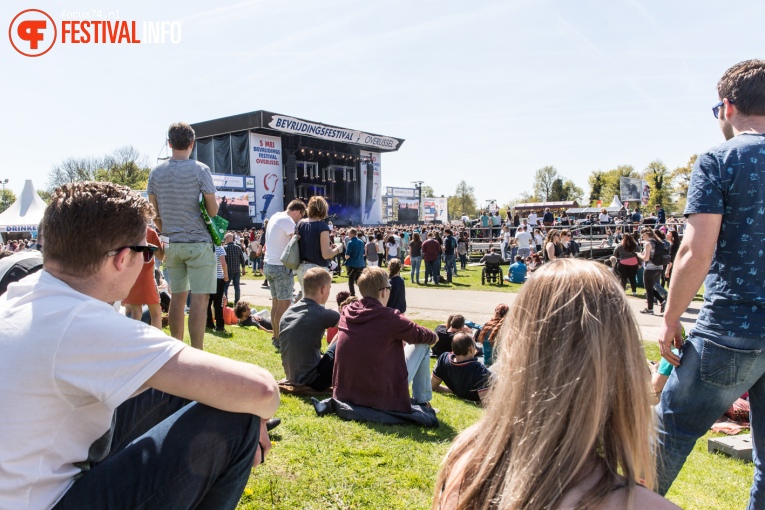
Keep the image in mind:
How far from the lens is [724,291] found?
7.38 ft

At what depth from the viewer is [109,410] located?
1586 mm

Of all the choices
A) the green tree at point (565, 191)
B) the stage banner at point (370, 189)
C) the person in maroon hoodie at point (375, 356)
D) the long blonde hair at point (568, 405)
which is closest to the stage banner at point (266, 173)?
the stage banner at point (370, 189)

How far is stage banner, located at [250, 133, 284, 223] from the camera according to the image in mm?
39375

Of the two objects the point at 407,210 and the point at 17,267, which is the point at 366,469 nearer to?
the point at 17,267

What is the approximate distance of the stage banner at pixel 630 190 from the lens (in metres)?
57.6

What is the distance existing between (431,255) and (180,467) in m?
16.2

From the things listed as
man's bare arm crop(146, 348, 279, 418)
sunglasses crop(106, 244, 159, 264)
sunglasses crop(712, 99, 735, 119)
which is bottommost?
man's bare arm crop(146, 348, 279, 418)

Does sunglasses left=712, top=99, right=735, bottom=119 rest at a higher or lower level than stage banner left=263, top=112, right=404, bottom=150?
lower

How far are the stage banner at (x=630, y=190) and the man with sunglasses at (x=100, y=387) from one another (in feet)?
203

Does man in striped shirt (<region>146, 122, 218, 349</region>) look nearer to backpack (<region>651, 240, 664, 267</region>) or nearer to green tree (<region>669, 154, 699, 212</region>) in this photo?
backpack (<region>651, 240, 664, 267</region>)

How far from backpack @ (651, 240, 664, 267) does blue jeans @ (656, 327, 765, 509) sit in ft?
31.8

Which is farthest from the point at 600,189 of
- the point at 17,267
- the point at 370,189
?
the point at 17,267

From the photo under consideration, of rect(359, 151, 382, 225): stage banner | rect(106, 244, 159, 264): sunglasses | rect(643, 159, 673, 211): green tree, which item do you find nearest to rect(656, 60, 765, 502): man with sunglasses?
rect(106, 244, 159, 264): sunglasses

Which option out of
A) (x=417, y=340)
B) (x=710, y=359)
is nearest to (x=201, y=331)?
(x=417, y=340)
